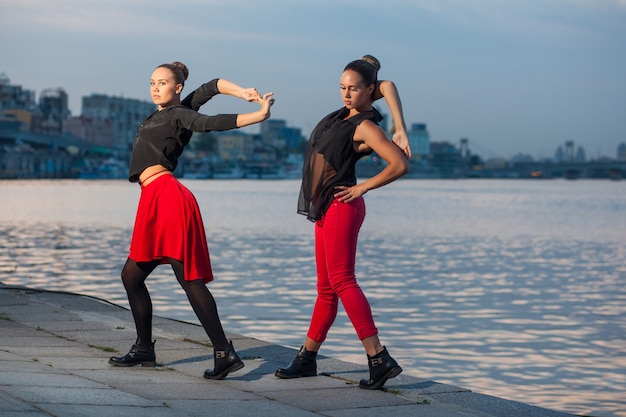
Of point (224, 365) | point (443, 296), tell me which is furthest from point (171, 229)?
point (443, 296)

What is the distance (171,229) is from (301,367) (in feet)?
3.39

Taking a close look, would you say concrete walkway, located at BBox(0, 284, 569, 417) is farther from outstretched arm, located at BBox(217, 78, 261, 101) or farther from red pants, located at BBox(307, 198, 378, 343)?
outstretched arm, located at BBox(217, 78, 261, 101)

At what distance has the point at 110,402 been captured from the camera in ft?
17.9

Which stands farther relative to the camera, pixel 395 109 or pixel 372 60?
pixel 372 60

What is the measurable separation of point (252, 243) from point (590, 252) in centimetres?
972

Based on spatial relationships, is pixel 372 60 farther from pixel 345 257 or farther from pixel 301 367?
pixel 301 367

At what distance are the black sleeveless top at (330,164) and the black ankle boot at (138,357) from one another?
126 cm

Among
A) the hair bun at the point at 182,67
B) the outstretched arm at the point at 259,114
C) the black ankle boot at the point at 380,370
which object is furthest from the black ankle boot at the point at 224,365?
the hair bun at the point at 182,67

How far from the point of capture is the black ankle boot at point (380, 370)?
20.6 feet

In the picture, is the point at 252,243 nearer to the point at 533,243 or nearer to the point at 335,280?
the point at 533,243

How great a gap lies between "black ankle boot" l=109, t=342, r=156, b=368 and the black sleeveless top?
126 cm

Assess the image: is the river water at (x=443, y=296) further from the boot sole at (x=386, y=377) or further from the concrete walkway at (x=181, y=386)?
the boot sole at (x=386, y=377)

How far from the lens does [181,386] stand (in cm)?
621

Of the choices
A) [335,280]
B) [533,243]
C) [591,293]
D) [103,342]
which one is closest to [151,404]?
[335,280]
